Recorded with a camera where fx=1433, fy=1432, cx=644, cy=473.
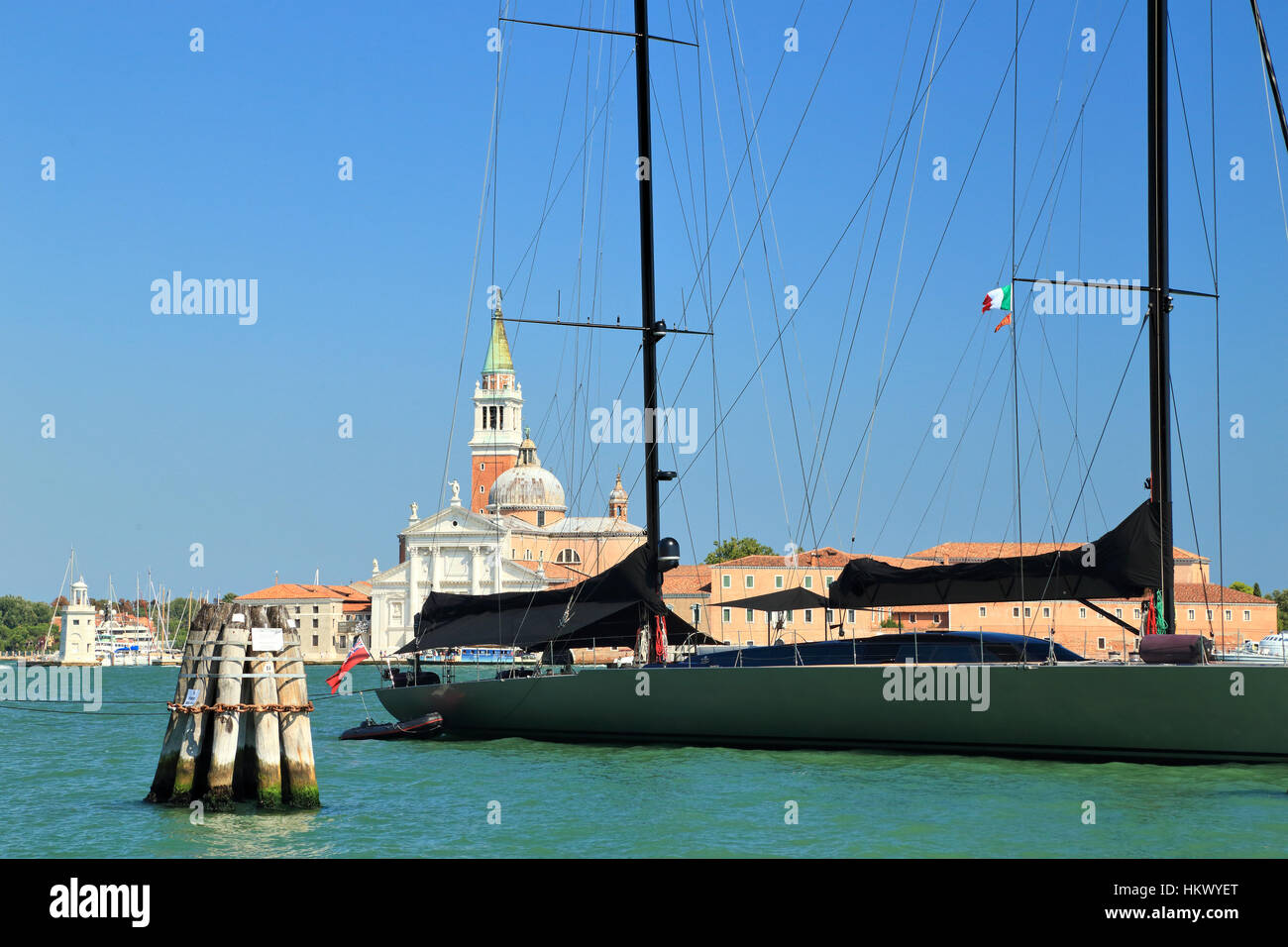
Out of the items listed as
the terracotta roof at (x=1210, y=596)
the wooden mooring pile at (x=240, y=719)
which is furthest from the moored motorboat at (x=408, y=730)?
the terracotta roof at (x=1210, y=596)

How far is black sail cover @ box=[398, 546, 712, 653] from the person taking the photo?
2197 centimetres

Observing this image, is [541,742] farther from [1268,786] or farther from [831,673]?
[1268,786]

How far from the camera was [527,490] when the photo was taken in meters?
113

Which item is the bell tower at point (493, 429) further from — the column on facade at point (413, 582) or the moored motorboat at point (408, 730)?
the moored motorboat at point (408, 730)

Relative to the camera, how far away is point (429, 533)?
322 feet

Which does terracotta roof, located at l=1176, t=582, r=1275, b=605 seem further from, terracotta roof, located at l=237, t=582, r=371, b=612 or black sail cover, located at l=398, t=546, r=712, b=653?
terracotta roof, located at l=237, t=582, r=371, b=612

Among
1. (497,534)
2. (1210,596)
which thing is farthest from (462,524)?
(1210,596)

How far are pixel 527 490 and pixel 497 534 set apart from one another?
16.6 meters

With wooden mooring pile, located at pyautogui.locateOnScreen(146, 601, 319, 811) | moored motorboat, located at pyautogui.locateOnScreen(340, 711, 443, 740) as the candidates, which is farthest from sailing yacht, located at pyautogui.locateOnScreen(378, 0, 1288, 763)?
wooden mooring pile, located at pyautogui.locateOnScreen(146, 601, 319, 811)

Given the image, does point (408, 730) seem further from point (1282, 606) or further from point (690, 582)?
point (1282, 606)

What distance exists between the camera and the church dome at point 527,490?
11244 cm

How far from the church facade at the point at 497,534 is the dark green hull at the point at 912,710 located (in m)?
60.9

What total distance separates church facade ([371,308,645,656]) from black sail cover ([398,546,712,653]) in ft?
193
